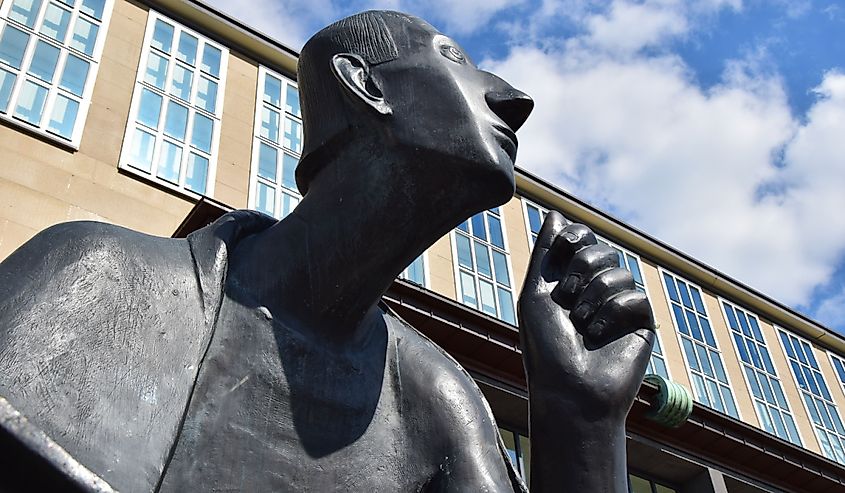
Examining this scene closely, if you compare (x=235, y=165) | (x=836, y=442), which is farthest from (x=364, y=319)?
(x=836, y=442)

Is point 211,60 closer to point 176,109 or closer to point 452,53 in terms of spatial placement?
point 176,109

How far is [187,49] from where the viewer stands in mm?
16781

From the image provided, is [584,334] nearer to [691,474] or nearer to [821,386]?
[691,474]

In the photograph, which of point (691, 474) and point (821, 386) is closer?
point (691, 474)

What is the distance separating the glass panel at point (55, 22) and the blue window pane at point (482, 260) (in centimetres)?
849

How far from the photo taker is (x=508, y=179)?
2248mm

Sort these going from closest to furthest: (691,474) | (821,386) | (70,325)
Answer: (70,325)
(691,474)
(821,386)

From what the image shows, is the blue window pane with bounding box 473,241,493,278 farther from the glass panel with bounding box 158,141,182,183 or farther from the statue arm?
the statue arm

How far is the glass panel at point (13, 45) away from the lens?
533 inches

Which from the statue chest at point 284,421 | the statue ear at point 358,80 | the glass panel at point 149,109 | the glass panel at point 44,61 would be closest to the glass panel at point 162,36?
the glass panel at point 149,109

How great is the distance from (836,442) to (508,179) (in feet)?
79.6

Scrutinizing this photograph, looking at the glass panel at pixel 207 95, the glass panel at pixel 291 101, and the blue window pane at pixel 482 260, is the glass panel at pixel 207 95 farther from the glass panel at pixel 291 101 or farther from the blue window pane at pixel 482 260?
the blue window pane at pixel 482 260

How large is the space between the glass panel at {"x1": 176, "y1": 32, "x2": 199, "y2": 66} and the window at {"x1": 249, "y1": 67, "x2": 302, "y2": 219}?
1.30 metres

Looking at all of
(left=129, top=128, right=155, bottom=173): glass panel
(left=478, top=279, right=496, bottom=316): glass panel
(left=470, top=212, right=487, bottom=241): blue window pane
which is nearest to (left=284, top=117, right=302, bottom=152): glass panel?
(left=129, top=128, right=155, bottom=173): glass panel
